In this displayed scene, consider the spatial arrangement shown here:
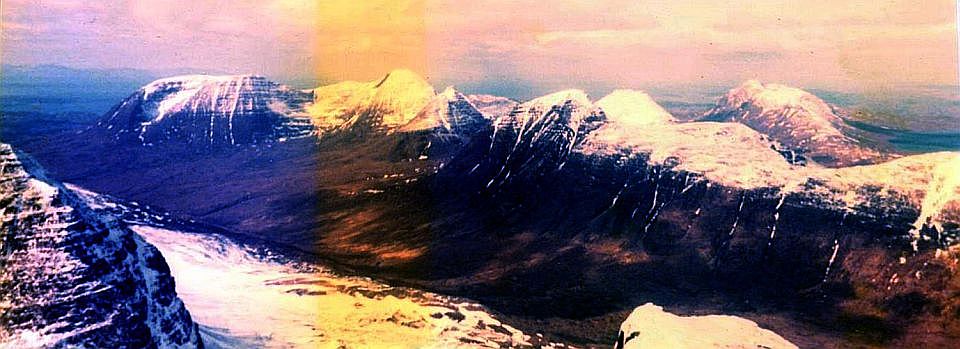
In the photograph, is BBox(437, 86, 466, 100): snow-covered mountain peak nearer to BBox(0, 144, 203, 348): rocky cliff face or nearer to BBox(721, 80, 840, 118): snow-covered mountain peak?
BBox(721, 80, 840, 118): snow-covered mountain peak

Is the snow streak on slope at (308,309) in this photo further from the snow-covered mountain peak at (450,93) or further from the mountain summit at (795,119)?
the mountain summit at (795,119)

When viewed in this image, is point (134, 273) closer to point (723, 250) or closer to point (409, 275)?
point (409, 275)

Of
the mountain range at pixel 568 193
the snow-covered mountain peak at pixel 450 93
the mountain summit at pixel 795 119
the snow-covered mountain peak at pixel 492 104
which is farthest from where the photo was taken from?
the snow-covered mountain peak at pixel 492 104

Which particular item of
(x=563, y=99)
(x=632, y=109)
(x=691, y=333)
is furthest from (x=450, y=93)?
(x=691, y=333)

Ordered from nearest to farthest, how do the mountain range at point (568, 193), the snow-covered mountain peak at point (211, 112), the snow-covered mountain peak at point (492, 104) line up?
the mountain range at point (568, 193) → the snow-covered mountain peak at point (492, 104) → the snow-covered mountain peak at point (211, 112)

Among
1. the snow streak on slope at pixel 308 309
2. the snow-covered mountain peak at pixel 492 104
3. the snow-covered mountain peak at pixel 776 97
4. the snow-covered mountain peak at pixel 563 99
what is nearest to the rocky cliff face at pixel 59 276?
the snow streak on slope at pixel 308 309

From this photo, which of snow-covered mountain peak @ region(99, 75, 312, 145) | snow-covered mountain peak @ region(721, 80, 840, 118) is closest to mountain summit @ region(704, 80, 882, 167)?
snow-covered mountain peak @ region(721, 80, 840, 118)

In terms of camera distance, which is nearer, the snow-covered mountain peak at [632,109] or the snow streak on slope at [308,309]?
the snow streak on slope at [308,309]
